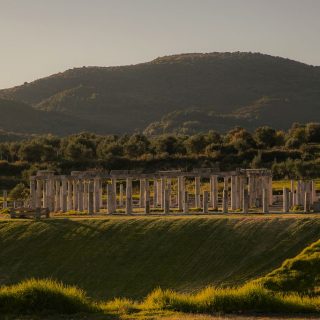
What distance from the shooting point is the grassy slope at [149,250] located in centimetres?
4100

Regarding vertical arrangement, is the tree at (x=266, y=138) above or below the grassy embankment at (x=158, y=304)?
above

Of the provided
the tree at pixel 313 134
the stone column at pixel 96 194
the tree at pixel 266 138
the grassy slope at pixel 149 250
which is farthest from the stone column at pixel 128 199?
the tree at pixel 313 134

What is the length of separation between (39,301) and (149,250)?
19.0m

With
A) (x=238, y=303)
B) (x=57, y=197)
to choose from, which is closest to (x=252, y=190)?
(x=57, y=197)

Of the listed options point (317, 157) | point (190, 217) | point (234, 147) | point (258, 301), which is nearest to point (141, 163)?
point (234, 147)

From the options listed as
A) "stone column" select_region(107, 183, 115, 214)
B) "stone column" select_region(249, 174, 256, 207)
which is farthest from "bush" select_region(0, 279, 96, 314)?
"stone column" select_region(249, 174, 256, 207)

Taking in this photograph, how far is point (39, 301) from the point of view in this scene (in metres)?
26.1

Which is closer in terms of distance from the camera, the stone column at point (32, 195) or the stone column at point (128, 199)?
A: the stone column at point (128, 199)

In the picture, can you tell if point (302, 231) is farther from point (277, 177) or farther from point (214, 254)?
point (277, 177)

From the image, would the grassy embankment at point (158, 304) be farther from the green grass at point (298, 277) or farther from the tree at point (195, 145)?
the tree at point (195, 145)

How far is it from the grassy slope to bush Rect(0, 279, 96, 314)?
12597mm

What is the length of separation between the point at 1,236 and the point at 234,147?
215 feet

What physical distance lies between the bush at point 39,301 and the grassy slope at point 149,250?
12597 millimetres

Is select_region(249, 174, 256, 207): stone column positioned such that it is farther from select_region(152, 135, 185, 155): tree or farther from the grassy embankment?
select_region(152, 135, 185, 155): tree
